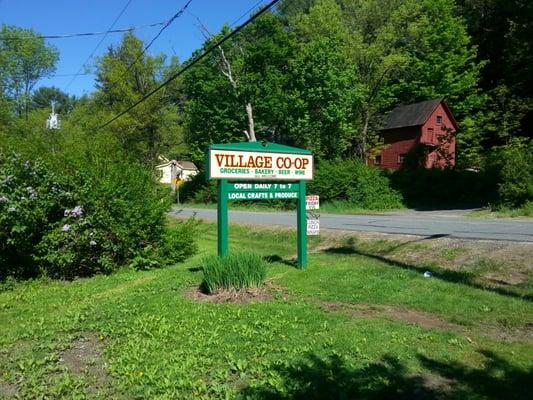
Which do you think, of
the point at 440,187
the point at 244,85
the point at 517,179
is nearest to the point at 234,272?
the point at 517,179

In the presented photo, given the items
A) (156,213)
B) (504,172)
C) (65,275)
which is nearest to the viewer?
(65,275)

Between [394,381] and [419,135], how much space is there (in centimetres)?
4409

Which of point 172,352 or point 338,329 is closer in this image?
point 172,352

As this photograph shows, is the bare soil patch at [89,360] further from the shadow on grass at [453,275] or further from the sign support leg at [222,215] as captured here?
the shadow on grass at [453,275]

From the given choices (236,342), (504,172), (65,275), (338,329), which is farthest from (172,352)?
(504,172)

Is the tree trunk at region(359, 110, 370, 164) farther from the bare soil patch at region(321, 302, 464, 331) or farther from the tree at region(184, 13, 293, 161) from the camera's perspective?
the bare soil patch at region(321, 302, 464, 331)

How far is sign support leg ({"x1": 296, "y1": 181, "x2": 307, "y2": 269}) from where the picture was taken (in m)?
10.2

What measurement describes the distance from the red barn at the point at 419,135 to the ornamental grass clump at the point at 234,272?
35.0 metres

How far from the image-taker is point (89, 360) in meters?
5.52

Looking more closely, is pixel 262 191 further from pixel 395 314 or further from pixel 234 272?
pixel 395 314

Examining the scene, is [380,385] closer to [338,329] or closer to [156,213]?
[338,329]

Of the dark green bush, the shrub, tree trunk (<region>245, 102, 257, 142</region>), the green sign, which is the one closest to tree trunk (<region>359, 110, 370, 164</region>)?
tree trunk (<region>245, 102, 257, 142</region>)

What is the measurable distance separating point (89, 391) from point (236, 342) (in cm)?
159

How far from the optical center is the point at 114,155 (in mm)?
12711
